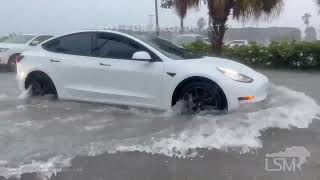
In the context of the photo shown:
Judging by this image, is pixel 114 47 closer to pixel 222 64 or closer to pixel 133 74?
pixel 133 74

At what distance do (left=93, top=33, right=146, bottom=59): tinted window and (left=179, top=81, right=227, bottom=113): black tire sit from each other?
1.03 m

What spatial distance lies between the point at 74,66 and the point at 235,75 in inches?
105

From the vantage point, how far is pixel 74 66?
7805mm

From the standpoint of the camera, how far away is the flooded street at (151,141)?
4.69m

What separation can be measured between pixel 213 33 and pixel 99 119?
344 inches

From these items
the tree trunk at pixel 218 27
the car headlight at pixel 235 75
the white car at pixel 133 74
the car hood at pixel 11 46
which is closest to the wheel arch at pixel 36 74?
the white car at pixel 133 74

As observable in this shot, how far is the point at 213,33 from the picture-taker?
15.1m

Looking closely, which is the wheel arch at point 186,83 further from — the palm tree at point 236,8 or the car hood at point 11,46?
the car hood at point 11,46

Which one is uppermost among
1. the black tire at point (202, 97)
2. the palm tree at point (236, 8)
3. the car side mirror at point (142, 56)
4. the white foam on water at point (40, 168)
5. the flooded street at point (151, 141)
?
the palm tree at point (236, 8)

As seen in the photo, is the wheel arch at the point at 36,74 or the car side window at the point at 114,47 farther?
the wheel arch at the point at 36,74

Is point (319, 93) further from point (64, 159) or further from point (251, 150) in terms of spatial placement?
point (64, 159)

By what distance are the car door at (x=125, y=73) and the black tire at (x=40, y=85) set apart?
3.56ft

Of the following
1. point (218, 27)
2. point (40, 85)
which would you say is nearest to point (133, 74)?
point (40, 85)

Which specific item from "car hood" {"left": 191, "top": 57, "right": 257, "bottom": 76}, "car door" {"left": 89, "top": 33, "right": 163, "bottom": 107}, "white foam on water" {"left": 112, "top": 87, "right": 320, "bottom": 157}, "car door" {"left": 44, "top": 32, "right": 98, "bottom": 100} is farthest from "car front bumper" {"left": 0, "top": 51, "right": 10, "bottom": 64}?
"white foam on water" {"left": 112, "top": 87, "right": 320, "bottom": 157}
